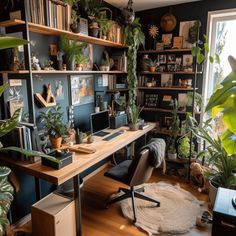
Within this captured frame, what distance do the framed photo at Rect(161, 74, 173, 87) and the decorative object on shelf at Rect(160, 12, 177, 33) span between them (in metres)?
0.69

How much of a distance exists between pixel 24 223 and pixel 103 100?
1835mm

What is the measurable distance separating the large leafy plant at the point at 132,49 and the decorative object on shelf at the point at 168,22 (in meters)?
0.41

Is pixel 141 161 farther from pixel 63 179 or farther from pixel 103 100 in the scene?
pixel 103 100

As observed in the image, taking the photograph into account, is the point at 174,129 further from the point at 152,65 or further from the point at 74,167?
the point at 74,167

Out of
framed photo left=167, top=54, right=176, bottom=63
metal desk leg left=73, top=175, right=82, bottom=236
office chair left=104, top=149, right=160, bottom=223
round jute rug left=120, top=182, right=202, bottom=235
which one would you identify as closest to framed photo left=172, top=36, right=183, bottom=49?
framed photo left=167, top=54, right=176, bottom=63

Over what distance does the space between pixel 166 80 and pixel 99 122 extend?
1.35m

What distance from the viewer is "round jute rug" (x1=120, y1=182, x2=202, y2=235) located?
6.95ft

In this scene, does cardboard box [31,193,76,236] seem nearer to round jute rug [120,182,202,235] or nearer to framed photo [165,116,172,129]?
round jute rug [120,182,202,235]

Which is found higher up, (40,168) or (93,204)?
(40,168)

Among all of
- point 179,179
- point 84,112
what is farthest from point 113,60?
point 179,179

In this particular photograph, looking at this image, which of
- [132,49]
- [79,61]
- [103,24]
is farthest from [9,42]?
[132,49]

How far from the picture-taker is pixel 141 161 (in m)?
2.06

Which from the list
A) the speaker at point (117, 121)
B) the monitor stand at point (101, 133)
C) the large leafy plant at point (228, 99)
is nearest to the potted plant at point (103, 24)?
the speaker at point (117, 121)

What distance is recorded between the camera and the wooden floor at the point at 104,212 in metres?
2.09
